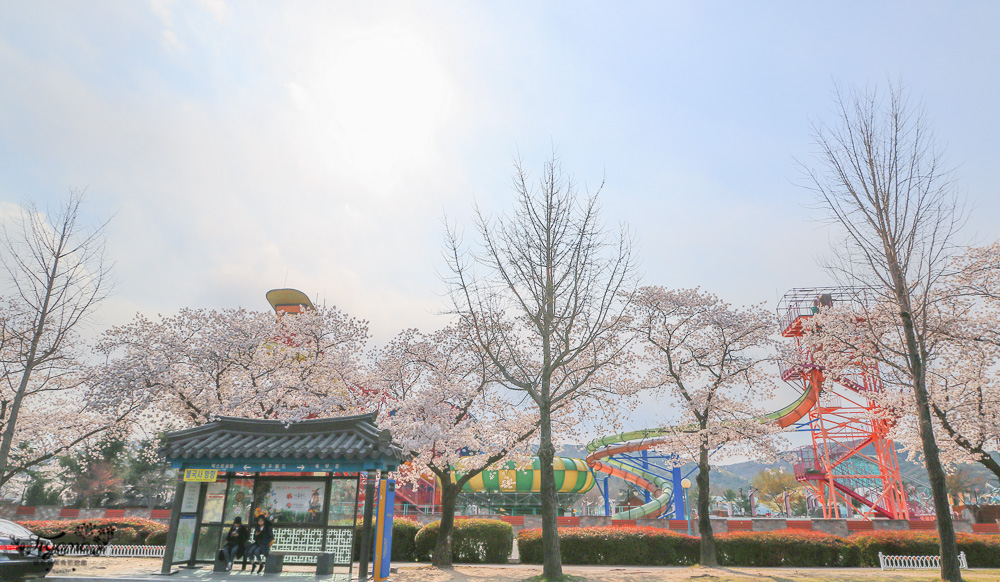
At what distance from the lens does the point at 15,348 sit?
21891mm

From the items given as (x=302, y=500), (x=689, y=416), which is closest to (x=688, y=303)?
(x=689, y=416)

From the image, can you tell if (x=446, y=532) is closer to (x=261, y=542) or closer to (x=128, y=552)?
(x=261, y=542)

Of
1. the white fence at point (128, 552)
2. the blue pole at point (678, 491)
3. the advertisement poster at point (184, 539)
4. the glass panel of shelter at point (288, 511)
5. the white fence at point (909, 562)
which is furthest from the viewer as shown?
the blue pole at point (678, 491)

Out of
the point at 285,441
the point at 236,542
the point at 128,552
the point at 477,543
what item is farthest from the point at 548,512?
the point at 128,552

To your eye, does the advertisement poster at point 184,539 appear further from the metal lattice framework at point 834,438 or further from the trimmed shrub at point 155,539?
the metal lattice framework at point 834,438

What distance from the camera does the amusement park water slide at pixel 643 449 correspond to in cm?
3231

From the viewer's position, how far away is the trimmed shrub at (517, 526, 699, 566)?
62.9 ft

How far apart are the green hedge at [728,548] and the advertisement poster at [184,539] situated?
1026 cm

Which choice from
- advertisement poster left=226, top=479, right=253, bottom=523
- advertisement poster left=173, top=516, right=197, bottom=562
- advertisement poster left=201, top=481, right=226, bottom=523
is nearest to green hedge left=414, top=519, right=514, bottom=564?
advertisement poster left=226, top=479, right=253, bottom=523

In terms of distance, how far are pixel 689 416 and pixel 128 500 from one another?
4567 centimetres

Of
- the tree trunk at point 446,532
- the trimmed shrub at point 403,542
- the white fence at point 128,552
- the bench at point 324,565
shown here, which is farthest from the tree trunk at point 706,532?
the white fence at point 128,552

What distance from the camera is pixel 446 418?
62.1ft

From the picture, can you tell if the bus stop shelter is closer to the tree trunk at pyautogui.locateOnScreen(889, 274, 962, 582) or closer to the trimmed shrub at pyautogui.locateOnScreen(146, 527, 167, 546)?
the trimmed shrub at pyautogui.locateOnScreen(146, 527, 167, 546)

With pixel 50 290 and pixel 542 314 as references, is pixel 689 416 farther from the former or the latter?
pixel 50 290
